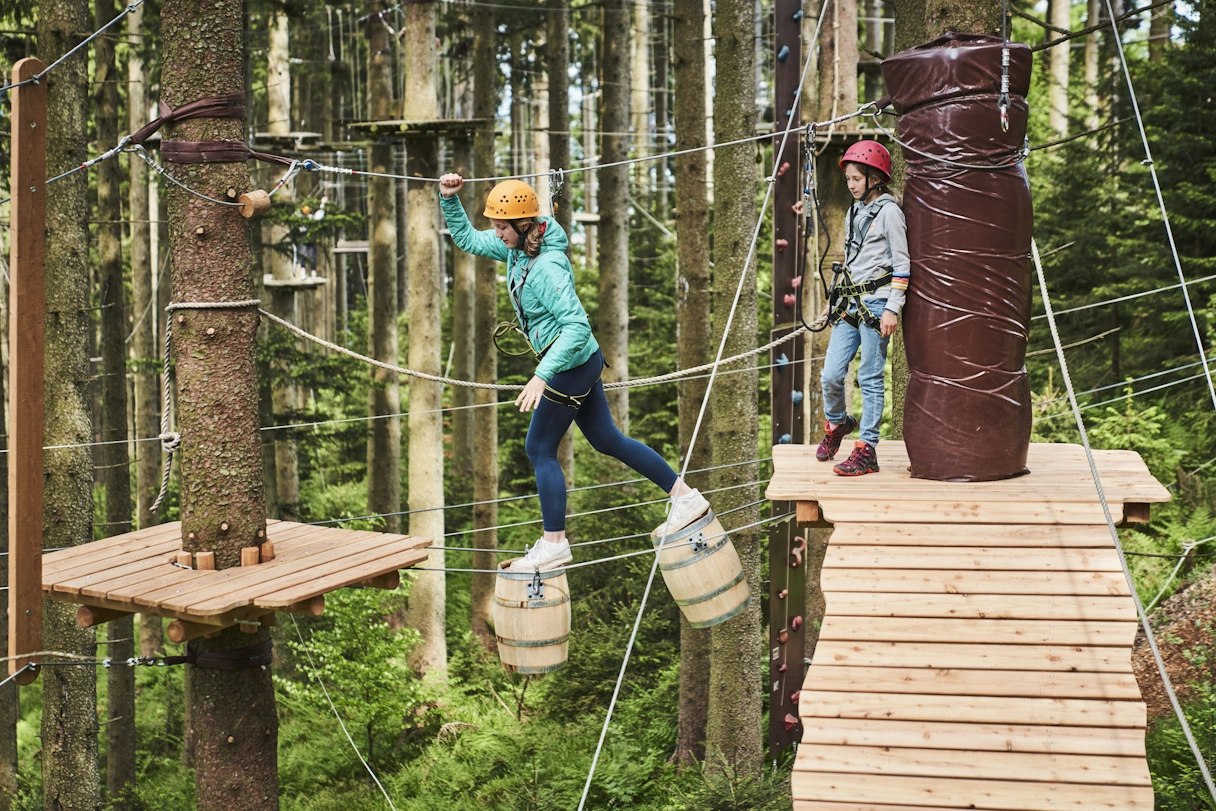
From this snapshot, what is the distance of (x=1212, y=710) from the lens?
305 inches

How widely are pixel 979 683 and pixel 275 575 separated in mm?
3062

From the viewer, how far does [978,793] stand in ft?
13.6

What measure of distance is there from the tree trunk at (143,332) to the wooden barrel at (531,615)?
1049cm

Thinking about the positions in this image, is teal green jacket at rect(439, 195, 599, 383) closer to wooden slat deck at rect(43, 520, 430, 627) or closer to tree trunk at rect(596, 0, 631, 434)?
wooden slat deck at rect(43, 520, 430, 627)

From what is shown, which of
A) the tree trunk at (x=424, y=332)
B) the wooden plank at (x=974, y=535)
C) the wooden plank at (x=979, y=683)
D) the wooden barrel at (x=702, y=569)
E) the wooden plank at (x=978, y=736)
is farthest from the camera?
the tree trunk at (x=424, y=332)

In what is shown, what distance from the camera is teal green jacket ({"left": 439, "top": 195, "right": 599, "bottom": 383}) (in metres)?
5.32

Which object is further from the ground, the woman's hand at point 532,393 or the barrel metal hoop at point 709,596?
the woman's hand at point 532,393

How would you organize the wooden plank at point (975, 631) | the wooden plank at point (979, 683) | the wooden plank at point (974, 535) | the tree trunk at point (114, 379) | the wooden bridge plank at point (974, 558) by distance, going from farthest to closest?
the tree trunk at point (114, 379), the wooden plank at point (974, 535), the wooden bridge plank at point (974, 558), the wooden plank at point (975, 631), the wooden plank at point (979, 683)

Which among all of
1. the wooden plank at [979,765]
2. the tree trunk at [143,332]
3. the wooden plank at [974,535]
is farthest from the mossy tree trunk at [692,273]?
the tree trunk at [143,332]

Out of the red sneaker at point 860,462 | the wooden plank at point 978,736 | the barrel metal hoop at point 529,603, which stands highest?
the red sneaker at point 860,462

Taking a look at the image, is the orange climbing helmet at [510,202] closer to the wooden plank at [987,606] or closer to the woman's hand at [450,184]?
the woman's hand at [450,184]

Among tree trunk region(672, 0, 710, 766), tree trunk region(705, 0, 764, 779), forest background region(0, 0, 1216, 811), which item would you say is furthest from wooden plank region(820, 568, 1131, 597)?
tree trunk region(672, 0, 710, 766)

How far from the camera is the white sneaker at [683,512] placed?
584 centimetres

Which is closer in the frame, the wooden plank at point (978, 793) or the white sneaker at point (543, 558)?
the wooden plank at point (978, 793)
